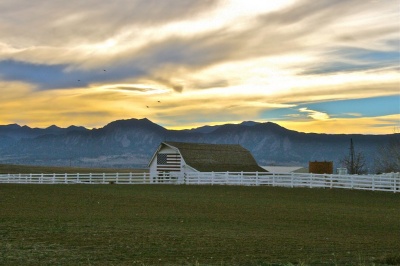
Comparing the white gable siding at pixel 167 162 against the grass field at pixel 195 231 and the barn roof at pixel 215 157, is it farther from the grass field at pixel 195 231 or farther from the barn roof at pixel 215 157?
the grass field at pixel 195 231

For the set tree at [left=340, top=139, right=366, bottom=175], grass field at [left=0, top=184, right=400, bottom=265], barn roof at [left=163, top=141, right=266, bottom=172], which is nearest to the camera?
grass field at [left=0, top=184, right=400, bottom=265]

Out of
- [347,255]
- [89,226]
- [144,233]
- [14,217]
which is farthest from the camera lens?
[14,217]

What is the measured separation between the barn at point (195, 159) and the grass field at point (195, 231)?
32.7 metres

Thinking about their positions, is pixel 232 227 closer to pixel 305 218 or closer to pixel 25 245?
pixel 305 218

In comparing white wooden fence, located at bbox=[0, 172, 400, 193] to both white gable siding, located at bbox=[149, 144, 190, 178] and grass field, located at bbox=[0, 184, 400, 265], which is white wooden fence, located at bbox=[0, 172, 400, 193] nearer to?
white gable siding, located at bbox=[149, 144, 190, 178]

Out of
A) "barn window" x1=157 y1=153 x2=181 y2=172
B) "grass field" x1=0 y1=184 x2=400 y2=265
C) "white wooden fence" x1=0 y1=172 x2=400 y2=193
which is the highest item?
"barn window" x1=157 y1=153 x2=181 y2=172

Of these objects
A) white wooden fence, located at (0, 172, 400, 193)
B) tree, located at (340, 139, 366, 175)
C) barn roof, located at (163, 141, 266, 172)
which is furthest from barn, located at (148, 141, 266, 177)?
tree, located at (340, 139, 366, 175)

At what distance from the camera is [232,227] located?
22.4 m

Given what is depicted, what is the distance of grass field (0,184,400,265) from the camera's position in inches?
623

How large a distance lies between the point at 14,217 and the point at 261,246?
10996mm

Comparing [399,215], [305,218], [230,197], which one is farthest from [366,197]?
[305,218]

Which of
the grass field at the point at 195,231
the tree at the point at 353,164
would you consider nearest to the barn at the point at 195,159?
the tree at the point at 353,164

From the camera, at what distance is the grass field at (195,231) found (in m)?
15.8

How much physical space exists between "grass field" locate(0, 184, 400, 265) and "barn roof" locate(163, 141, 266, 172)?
33316mm
